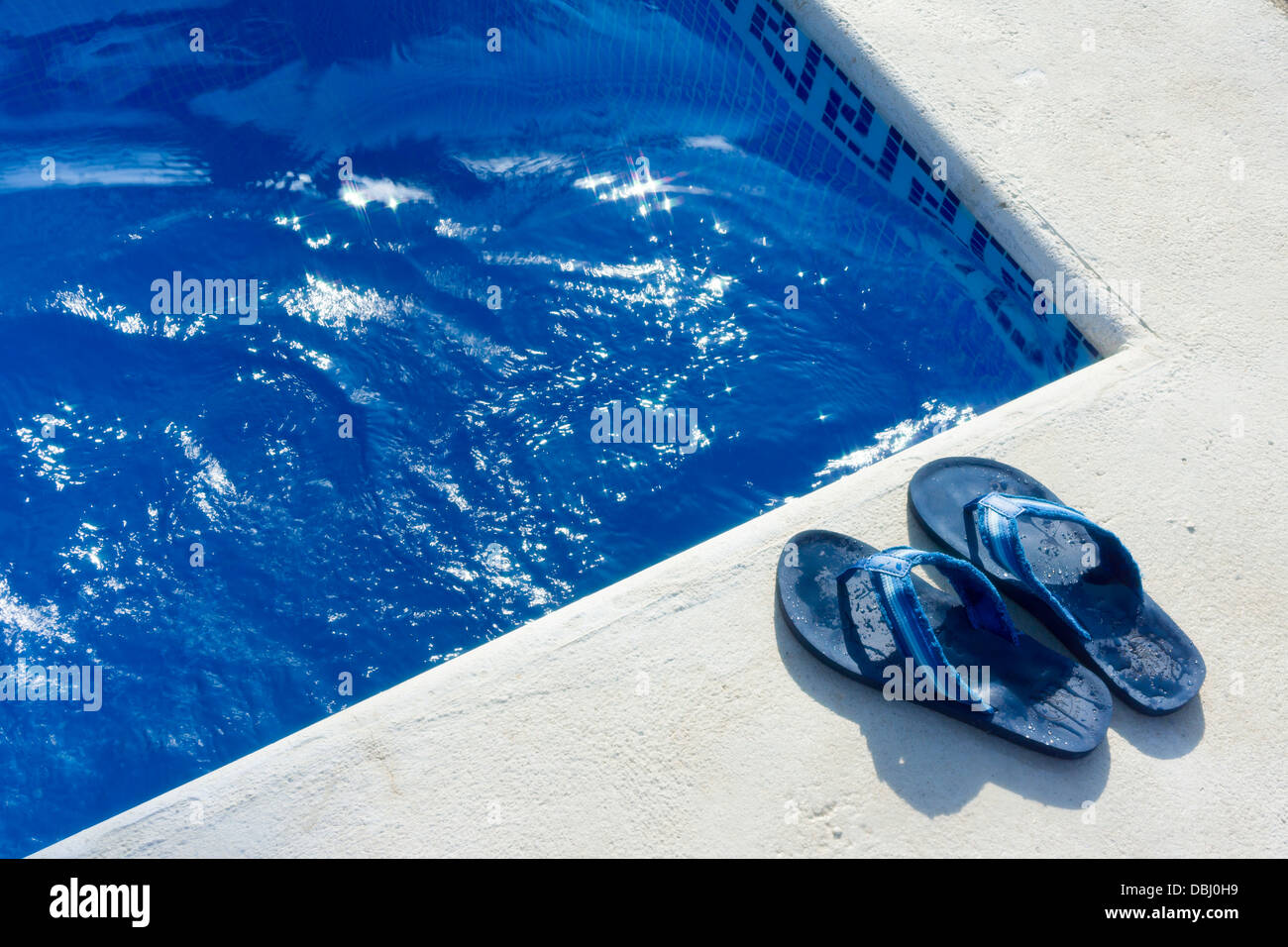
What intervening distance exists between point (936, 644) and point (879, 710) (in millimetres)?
255

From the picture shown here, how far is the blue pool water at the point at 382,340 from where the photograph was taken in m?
3.36

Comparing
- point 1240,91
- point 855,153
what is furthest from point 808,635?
point 1240,91

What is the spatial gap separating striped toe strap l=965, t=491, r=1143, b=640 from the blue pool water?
994mm

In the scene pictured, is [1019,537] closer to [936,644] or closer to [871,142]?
[936,644]

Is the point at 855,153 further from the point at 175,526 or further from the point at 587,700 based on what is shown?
the point at 175,526

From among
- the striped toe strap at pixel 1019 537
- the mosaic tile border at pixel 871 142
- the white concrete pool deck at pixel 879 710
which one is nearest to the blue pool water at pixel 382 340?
the mosaic tile border at pixel 871 142

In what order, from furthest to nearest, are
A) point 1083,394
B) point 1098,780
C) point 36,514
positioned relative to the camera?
point 36,514, point 1083,394, point 1098,780

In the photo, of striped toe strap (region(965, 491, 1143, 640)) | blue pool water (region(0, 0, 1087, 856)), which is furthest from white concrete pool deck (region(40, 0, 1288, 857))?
blue pool water (region(0, 0, 1087, 856))

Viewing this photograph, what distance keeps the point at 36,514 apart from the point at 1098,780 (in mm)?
3676

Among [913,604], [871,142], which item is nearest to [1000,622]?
[913,604]

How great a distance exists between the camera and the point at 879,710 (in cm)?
272

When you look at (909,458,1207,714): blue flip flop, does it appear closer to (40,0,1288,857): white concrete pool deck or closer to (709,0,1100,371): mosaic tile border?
(40,0,1288,857): white concrete pool deck

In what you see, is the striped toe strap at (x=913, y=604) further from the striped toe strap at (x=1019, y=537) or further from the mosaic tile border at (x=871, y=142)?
the mosaic tile border at (x=871, y=142)
